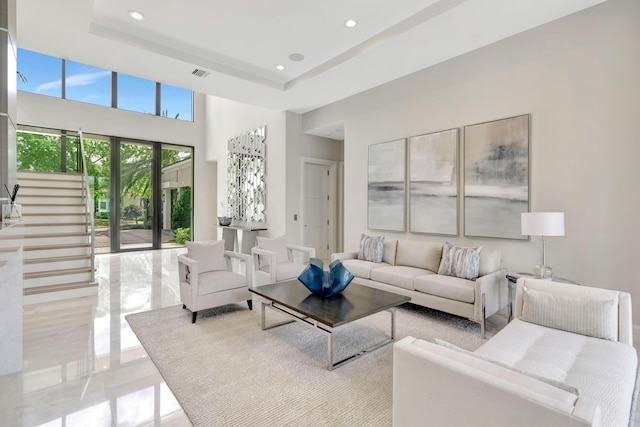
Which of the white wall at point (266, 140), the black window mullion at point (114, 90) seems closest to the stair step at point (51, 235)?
the white wall at point (266, 140)

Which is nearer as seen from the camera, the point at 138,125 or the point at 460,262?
the point at 460,262

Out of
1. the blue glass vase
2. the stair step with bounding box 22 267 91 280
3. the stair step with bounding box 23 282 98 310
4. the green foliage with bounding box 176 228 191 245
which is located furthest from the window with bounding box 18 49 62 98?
the blue glass vase

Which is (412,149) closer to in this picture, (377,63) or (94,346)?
(377,63)

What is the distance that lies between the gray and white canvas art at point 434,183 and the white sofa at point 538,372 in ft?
6.60

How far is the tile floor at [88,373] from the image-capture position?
6.43 ft

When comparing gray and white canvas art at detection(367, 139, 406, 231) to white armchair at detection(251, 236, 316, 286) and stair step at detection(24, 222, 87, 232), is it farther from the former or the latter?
stair step at detection(24, 222, 87, 232)

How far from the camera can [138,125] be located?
851cm

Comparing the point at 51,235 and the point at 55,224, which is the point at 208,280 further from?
the point at 55,224

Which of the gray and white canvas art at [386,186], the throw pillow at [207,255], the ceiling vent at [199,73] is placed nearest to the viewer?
the throw pillow at [207,255]

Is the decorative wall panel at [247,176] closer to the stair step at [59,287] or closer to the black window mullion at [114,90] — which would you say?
the black window mullion at [114,90]

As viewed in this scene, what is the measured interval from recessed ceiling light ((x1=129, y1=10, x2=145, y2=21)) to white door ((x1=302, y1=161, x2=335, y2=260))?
3.85 metres

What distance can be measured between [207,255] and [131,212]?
5.91m

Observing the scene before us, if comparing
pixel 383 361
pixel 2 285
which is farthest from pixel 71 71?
pixel 383 361

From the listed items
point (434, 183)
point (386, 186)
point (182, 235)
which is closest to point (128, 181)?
point (182, 235)
